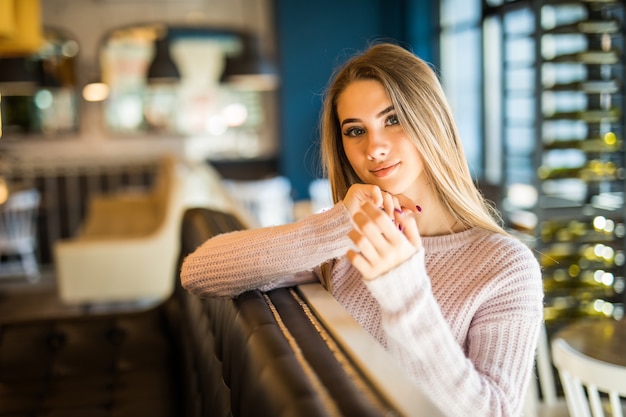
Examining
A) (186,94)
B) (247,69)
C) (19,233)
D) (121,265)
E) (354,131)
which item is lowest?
(19,233)

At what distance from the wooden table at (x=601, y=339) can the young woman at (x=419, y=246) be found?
79 centimetres

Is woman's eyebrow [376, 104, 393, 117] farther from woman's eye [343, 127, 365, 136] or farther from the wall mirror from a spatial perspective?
the wall mirror

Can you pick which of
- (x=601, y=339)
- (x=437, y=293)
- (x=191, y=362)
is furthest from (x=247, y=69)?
(x=437, y=293)

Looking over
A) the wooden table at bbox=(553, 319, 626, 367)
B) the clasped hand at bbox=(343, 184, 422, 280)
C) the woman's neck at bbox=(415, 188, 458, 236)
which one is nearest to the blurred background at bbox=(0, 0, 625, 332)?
the wooden table at bbox=(553, 319, 626, 367)

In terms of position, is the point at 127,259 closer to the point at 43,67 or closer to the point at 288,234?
the point at 288,234

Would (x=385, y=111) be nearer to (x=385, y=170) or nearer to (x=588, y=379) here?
(x=385, y=170)

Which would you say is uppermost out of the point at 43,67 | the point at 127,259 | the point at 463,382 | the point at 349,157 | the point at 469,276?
the point at 43,67

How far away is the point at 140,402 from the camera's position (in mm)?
2324

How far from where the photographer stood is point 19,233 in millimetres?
7828

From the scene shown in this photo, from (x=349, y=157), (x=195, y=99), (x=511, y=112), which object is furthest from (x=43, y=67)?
(x=349, y=157)

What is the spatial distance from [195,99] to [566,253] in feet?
22.6

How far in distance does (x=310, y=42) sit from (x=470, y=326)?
770 cm

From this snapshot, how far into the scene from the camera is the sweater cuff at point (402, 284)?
1.16 meters

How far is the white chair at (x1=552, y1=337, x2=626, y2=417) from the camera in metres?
1.96
